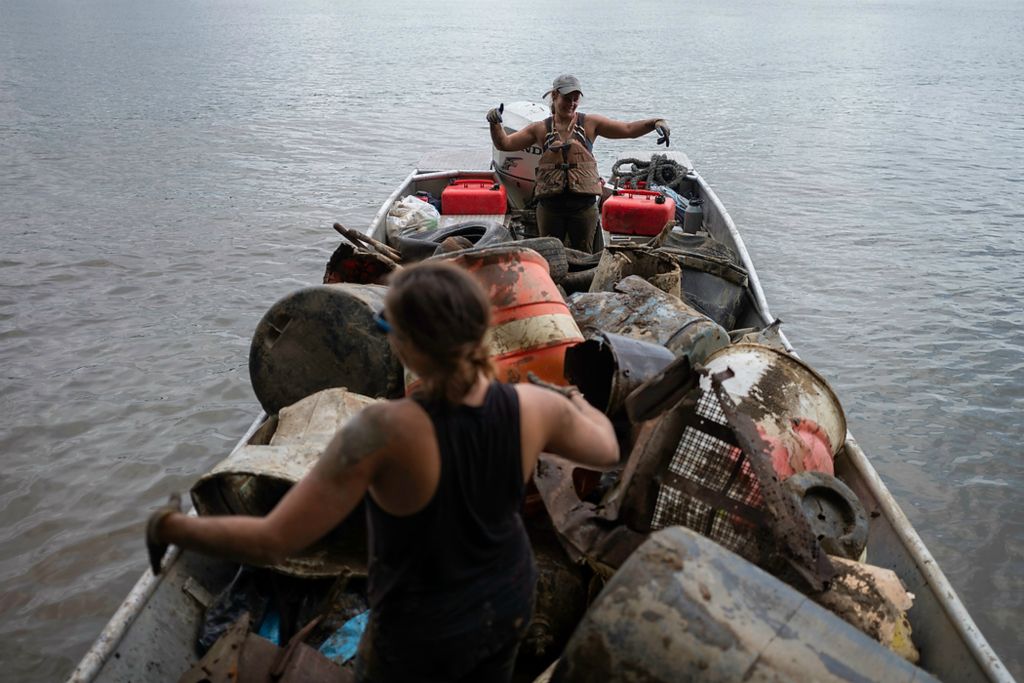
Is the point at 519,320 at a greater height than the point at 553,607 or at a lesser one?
greater

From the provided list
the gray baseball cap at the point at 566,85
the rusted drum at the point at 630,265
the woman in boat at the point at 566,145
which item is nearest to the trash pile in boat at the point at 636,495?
the rusted drum at the point at 630,265

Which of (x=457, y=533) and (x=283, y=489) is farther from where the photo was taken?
(x=283, y=489)

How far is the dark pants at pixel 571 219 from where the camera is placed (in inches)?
259

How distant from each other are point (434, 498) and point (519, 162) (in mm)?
7250

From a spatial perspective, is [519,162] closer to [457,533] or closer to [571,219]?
[571,219]

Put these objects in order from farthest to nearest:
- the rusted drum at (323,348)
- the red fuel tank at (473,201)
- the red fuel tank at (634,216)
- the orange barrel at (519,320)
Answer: the red fuel tank at (473,201) < the red fuel tank at (634,216) < the rusted drum at (323,348) < the orange barrel at (519,320)

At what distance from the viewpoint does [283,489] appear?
11.5ft

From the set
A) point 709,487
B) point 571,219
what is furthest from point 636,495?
point 571,219

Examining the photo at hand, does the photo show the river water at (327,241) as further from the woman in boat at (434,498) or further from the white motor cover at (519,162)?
the woman in boat at (434,498)

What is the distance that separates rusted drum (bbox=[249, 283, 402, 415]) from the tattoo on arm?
2378 mm

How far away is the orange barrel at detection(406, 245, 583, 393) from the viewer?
4.04 meters

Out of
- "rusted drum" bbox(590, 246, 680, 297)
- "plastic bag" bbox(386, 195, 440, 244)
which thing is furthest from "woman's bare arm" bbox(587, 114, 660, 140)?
"plastic bag" bbox(386, 195, 440, 244)

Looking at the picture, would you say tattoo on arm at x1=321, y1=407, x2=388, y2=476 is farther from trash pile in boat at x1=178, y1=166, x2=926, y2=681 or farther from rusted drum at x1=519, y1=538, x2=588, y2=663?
rusted drum at x1=519, y1=538, x2=588, y2=663

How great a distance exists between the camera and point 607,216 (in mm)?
7598
